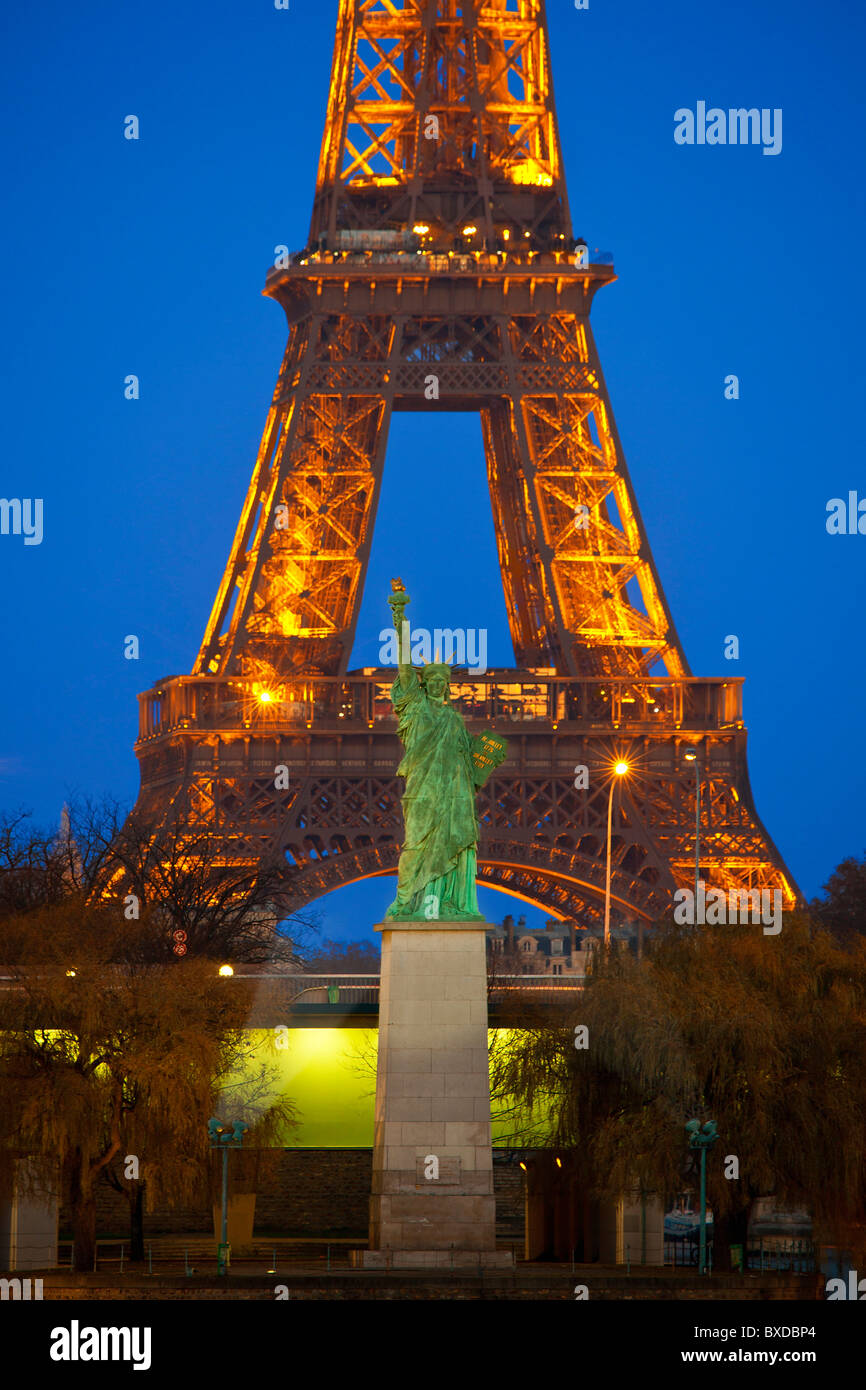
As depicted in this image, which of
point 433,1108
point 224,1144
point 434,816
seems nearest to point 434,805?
point 434,816

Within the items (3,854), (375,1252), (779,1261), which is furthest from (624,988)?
(3,854)

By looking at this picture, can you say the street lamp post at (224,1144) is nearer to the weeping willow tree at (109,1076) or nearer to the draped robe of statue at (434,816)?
the weeping willow tree at (109,1076)

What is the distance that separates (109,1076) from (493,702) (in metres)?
35.7

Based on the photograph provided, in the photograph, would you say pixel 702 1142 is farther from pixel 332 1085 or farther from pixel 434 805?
pixel 332 1085

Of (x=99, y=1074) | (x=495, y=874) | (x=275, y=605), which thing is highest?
(x=275, y=605)

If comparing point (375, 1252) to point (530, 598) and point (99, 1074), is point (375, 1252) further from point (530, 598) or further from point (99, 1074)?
point (530, 598)

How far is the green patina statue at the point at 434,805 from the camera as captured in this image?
1527 inches

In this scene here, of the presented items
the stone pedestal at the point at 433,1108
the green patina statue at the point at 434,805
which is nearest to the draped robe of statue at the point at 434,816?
the green patina statue at the point at 434,805

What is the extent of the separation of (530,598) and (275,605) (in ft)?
28.5

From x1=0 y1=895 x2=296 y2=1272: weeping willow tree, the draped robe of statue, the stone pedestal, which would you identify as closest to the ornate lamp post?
the stone pedestal

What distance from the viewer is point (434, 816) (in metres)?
38.9

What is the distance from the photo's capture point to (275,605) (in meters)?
79.9
